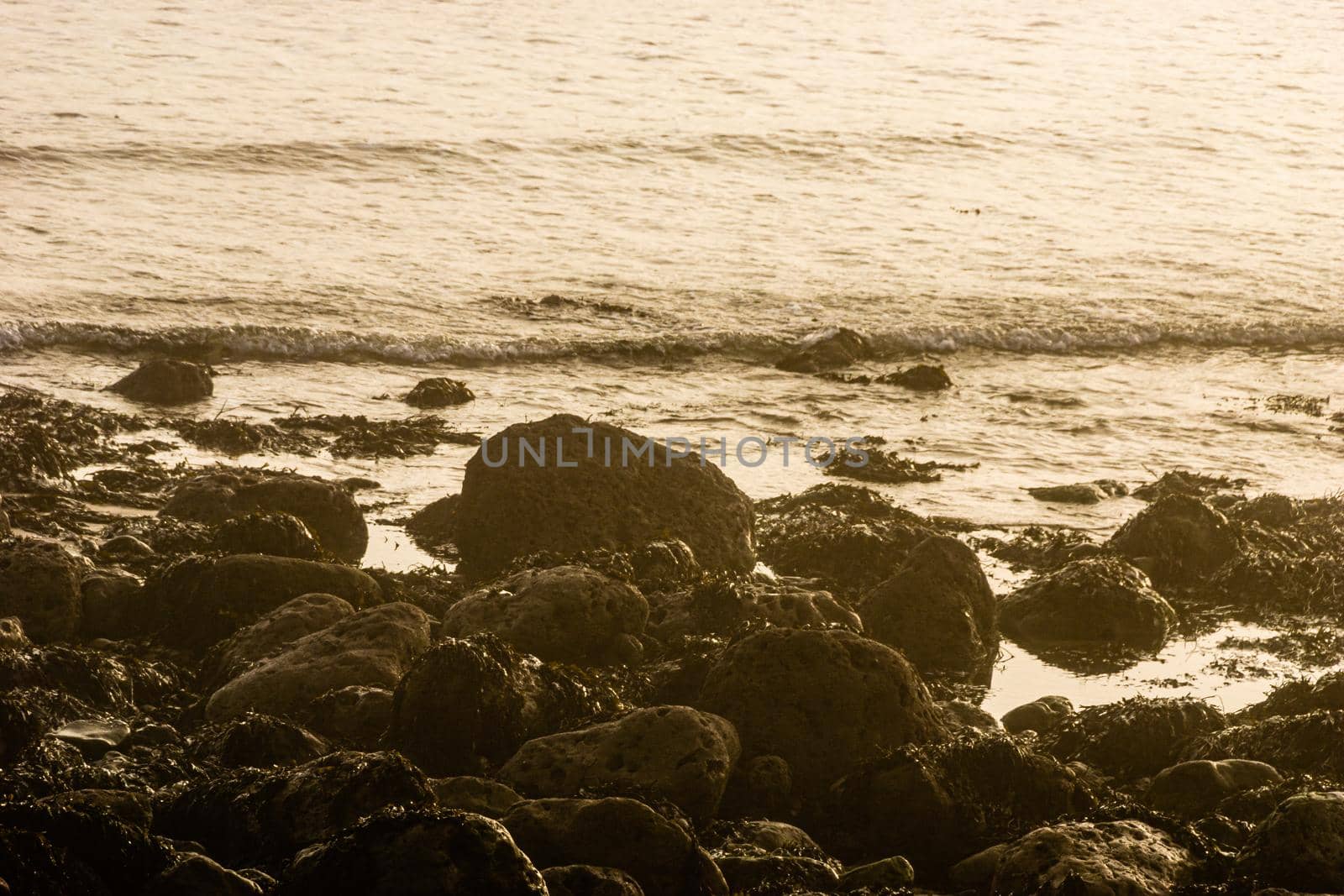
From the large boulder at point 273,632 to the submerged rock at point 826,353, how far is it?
829cm

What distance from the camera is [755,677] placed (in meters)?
6.38

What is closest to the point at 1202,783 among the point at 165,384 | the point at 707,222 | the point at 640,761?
the point at 640,761

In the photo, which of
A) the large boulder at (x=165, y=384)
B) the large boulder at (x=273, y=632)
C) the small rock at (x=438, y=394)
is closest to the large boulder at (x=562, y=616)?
the large boulder at (x=273, y=632)

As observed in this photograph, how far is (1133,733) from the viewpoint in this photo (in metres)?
6.62

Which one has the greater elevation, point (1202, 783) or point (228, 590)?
point (1202, 783)

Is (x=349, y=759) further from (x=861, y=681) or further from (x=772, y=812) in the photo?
(x=861, y=681)

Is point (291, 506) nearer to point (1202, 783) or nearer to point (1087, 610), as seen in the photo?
point (1087, 610)

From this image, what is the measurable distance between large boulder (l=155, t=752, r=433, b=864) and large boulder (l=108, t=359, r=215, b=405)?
24.9 ft

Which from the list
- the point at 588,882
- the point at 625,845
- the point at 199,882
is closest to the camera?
the point at 199,882

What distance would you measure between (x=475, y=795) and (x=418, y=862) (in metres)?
1.21

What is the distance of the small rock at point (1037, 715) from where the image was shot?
23.1 feet

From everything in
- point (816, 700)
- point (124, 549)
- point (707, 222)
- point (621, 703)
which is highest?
point (816, 700)

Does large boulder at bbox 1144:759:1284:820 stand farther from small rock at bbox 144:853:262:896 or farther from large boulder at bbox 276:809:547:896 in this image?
small rock at bbox 144:853:262:896

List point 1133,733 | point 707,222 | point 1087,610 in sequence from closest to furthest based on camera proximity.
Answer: point 1133,733 → point 1087,610 → point 707,222
